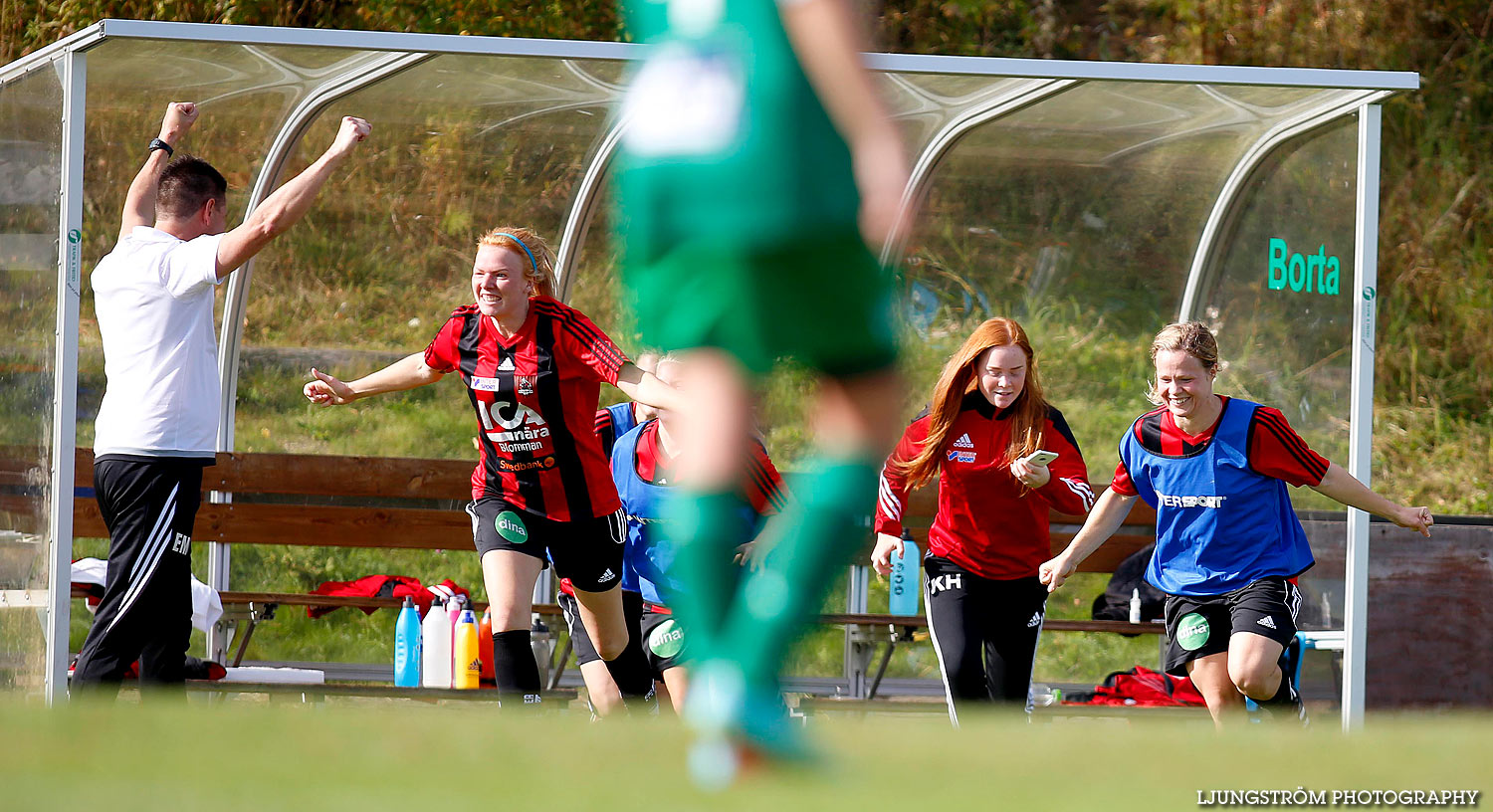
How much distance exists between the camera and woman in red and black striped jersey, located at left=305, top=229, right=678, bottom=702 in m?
6.05

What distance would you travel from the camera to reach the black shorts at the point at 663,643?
21.2 feet

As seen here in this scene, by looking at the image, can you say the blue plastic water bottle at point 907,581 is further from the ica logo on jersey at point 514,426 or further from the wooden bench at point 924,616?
the ica logo on jersey at point 514,426

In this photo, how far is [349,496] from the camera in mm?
8828

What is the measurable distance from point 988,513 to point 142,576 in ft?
Answer: 9.93

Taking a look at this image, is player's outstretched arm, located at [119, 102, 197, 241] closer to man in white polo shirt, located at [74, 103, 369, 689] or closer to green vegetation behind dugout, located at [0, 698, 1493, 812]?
man in white polo shirt, located at [74, 103, 369, 689]

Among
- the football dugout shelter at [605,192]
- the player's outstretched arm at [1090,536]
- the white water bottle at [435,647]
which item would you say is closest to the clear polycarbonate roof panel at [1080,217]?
the football dugout shelter at [605,192]

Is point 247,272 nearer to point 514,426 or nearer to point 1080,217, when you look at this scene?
point 514,426

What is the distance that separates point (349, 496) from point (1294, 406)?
475 cm

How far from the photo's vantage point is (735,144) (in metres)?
2.62

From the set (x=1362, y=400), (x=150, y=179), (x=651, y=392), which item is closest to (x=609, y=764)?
(x=651, y=392)

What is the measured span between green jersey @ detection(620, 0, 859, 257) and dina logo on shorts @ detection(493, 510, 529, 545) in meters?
3.46

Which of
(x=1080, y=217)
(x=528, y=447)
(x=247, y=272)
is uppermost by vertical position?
(x=1080, y=217)

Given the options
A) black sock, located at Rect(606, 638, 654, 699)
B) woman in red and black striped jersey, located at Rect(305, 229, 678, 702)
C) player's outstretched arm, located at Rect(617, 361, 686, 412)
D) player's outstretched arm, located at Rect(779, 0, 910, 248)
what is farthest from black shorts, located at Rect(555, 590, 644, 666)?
player's outstretched arm, located at Rect(779, 0, 910, 248)

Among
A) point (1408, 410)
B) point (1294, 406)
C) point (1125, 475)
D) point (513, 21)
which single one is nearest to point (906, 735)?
point (1125, 475)
